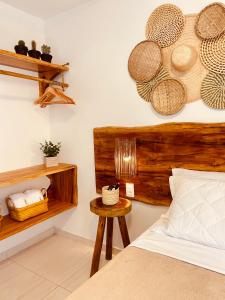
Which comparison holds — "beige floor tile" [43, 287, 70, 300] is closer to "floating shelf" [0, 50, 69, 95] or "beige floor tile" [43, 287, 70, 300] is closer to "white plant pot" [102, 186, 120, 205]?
"white plant pot" [102, 186, 120, 205]

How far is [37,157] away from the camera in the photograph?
2.40 meters

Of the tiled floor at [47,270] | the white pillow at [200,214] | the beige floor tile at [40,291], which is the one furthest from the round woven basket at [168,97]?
the beige floor tile at [40,291]

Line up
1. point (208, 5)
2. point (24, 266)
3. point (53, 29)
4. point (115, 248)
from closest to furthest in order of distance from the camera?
point (208, 5) → point (24, 266) → point (115, 248) → point (53, 29)

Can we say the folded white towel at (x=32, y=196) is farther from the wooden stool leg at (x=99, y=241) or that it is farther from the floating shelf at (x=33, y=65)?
the floating shelf at (x=33, y=65)

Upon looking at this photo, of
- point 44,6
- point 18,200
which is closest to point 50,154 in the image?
point 18,200

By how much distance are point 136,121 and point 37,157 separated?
115 centimetres

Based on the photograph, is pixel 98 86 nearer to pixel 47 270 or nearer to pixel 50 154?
pixel 50 154

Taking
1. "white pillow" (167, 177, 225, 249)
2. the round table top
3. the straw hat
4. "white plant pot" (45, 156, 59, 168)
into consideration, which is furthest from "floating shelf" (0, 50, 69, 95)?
"white pillow" (167, 177, 225, 249)

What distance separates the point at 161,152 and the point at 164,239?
27.9 inches

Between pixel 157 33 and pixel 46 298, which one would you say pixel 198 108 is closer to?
pixel 157 33

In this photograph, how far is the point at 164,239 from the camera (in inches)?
49.1

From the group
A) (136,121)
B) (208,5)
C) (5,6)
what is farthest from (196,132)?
(5,6)

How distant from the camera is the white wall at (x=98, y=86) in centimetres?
182

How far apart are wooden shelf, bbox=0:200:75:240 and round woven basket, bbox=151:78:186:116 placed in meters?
1.32
